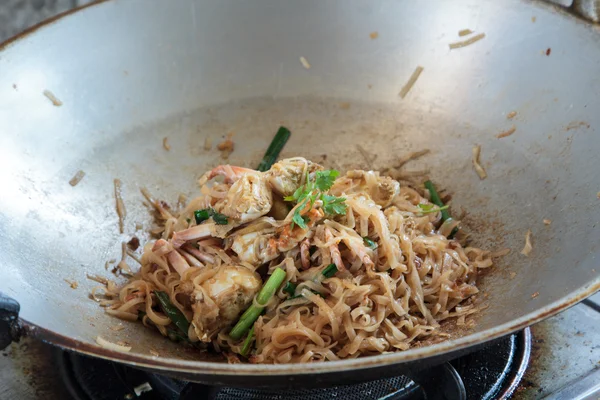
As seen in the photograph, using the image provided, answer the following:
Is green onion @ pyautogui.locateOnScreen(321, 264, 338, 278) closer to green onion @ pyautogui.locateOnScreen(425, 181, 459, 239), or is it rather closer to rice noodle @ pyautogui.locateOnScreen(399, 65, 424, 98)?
green onion @ pyautogui.locateOnScreen(425, 181, 459, 239)

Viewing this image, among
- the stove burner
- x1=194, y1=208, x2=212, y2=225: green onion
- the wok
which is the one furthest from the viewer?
x1=194, y1=208, x2=212, y2=225: green onion

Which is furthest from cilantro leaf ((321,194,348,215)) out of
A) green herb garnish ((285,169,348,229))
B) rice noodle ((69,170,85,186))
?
rice noodle ((69,170,85,186))

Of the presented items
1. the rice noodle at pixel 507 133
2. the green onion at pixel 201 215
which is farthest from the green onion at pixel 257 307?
the rice noodle at pixel 507 133

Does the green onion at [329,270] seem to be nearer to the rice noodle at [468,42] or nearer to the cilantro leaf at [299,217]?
the cilantro leaf at [299,217]

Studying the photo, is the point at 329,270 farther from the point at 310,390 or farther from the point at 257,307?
the point at 310,390

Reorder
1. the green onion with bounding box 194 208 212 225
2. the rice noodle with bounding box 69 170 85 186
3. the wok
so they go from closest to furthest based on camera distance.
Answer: the wok, the green onion with bounding box 194 208 212 225, the rice noodle with bounding box 69 170 85 186

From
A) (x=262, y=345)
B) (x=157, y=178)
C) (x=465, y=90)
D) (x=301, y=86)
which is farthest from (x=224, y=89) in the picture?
(x=262, y=345)

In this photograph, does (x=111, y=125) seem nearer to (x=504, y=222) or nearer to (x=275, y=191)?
(x=275, y=191)
